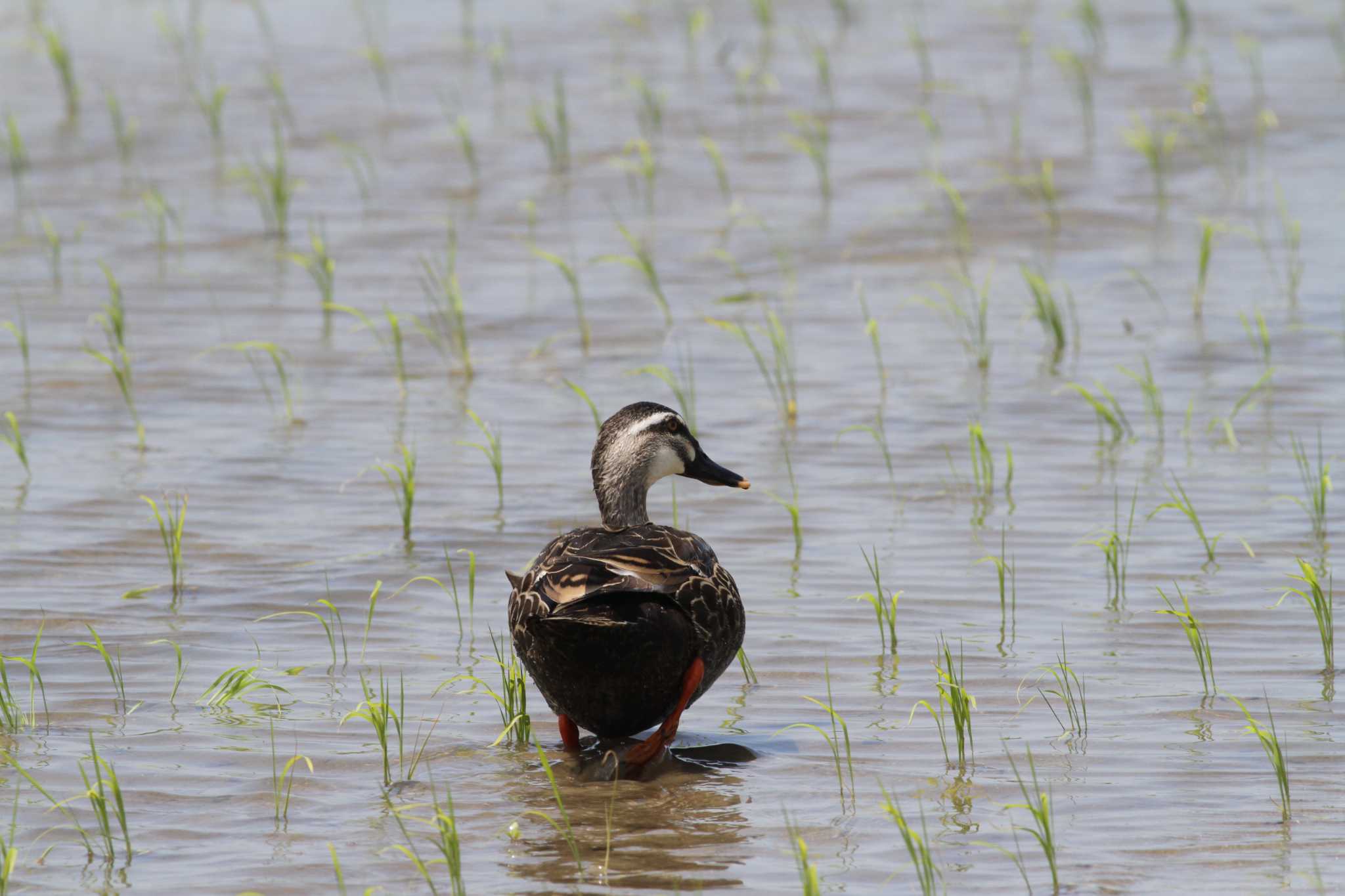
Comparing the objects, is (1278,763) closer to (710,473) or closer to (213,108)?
(710,473)

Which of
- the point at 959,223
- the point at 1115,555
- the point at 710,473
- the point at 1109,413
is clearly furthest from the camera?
the point at 959,223

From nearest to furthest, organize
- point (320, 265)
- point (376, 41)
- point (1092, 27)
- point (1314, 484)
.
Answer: point (1314, 484) → point (320, 265) → point (1092, 27) → point (376, 41)

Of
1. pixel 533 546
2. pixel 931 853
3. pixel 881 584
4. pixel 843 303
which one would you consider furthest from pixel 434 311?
pixel 931 853

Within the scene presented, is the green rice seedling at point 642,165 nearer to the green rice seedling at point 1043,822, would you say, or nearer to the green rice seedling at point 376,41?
the green rice seedling at point 376,41

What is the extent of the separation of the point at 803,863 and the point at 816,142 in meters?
10.3

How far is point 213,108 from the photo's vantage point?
491 inches

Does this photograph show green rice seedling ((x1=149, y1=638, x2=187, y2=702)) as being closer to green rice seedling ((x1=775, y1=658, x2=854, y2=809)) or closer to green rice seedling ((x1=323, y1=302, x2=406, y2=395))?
green rice seedling ((x1=775, y1=658, x2=854, y2=809))

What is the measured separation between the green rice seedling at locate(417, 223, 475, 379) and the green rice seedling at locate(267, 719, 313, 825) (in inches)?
143

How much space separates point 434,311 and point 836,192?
3560 mm

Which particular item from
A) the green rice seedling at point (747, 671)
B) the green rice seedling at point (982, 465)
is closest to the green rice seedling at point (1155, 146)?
the green rice seedling at point (982, 465)

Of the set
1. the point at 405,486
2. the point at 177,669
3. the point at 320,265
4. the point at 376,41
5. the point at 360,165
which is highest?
the point at 376,41

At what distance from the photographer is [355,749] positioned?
508cm

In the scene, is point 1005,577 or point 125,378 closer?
point 1005,577

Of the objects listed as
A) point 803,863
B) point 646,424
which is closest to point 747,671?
point 646,424
